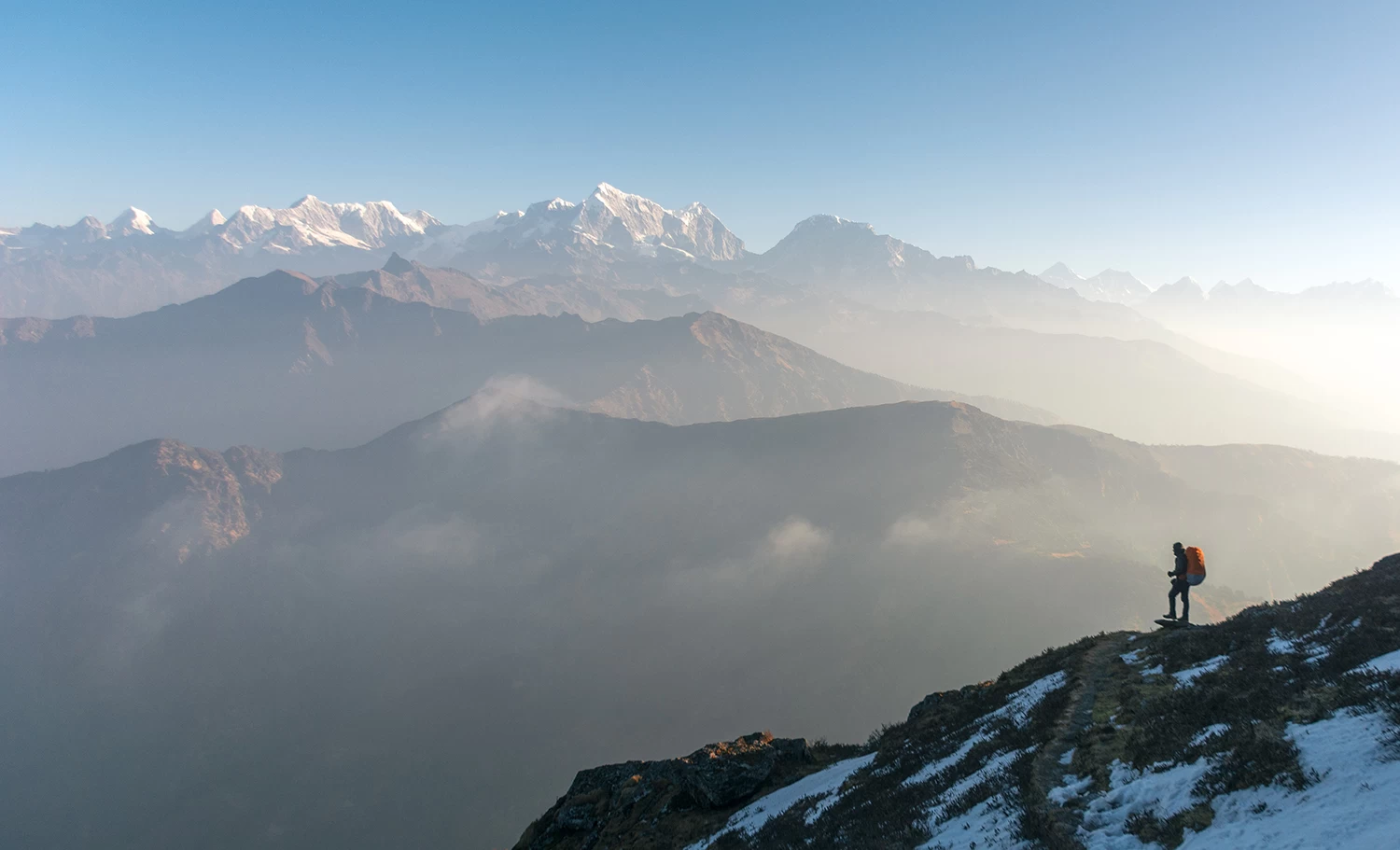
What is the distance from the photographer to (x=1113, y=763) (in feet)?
50.7

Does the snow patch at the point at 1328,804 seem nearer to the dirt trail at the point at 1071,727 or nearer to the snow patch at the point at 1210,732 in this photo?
the snow patch at the point at 1210,732

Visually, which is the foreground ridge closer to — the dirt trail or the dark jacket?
the dirt trail

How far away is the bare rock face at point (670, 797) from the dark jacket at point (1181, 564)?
19678 millimetres

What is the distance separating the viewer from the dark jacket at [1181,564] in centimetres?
2908

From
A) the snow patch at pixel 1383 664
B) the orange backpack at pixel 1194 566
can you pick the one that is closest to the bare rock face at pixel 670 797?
the orange backpack at pixel 1194 566

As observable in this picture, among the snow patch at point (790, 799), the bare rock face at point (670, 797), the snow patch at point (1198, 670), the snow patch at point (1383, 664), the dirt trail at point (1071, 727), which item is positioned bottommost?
the bare rock face at point (670, 797)

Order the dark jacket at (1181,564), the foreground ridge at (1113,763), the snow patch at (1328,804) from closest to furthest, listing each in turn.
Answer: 1. the snow patch at (1328,804)
2. the foreground ridge at (1113,763)
3. the dark jacket at (1181,564)

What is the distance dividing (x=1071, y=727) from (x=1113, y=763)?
4.30 metres

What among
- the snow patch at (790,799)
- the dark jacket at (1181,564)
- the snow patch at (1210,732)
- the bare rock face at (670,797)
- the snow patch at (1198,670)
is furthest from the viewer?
the dark jacket at (1181,564)

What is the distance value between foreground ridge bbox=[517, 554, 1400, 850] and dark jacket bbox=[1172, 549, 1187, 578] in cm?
324

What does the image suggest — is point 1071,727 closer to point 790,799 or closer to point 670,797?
point 790,799

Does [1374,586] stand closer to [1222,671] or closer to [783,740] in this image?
[1222,671]

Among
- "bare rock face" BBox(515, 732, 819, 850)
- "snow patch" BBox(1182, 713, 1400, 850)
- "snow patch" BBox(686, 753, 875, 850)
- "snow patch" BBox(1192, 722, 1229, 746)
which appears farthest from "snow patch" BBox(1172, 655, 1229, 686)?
"bare rock face" BBox(515, 732, 819, 850)

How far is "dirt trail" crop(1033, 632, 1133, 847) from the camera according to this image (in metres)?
13.6
